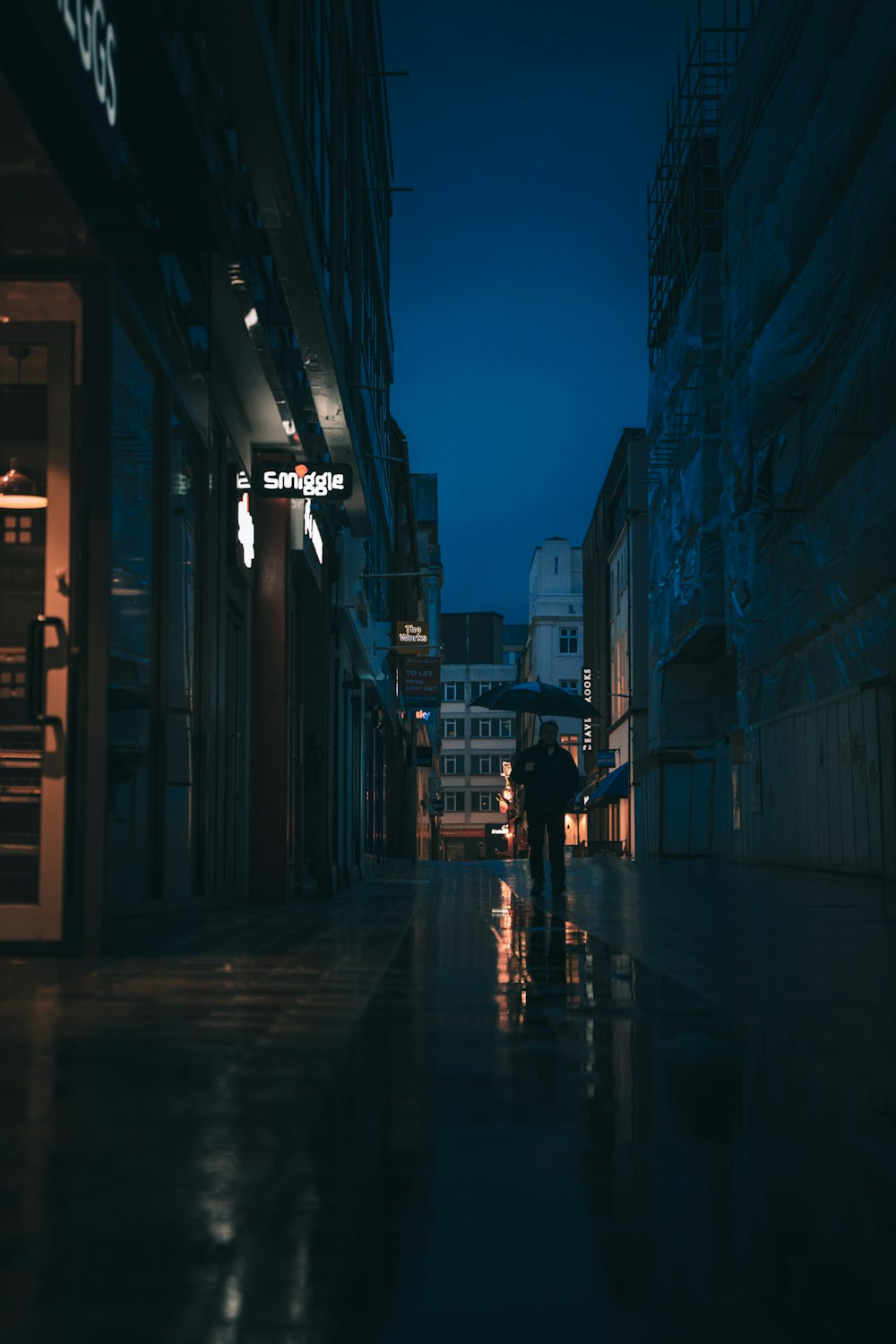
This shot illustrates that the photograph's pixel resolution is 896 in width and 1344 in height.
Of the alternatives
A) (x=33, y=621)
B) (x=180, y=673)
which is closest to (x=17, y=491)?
(x=33, y=621)

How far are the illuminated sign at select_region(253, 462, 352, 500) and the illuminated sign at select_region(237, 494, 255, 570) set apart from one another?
1.41ft

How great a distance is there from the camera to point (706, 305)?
36562 millimetres

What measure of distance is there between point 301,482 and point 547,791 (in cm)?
456

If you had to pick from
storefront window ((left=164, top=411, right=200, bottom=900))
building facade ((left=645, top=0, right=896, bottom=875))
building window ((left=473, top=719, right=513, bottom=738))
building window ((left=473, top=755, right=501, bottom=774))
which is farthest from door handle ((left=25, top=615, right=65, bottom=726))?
building window ((left=473, top=755, right=501, bottom=774))

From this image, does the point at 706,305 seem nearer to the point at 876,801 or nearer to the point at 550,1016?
the point at 876,801

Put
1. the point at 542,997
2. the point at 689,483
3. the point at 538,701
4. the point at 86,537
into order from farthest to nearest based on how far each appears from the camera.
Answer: the point at 689,483 → the point at 538,701 → the point at 86,537 → the point at 542,997

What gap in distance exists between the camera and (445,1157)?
3.04 metres

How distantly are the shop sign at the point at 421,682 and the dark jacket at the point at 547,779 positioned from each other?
2142 cm

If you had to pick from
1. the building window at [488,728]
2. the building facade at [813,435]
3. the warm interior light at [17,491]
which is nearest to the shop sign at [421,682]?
the building facade at [813,435]

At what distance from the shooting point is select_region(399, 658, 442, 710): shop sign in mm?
38312

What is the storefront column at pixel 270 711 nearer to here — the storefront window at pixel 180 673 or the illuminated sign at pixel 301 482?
the illuminated sign at pixel 301 482

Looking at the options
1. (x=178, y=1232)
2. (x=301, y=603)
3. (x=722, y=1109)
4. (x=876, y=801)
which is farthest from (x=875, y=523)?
(x=178, y=1232)

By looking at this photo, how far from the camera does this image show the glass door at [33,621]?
746 cm

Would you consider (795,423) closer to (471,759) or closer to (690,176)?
(690,176)
